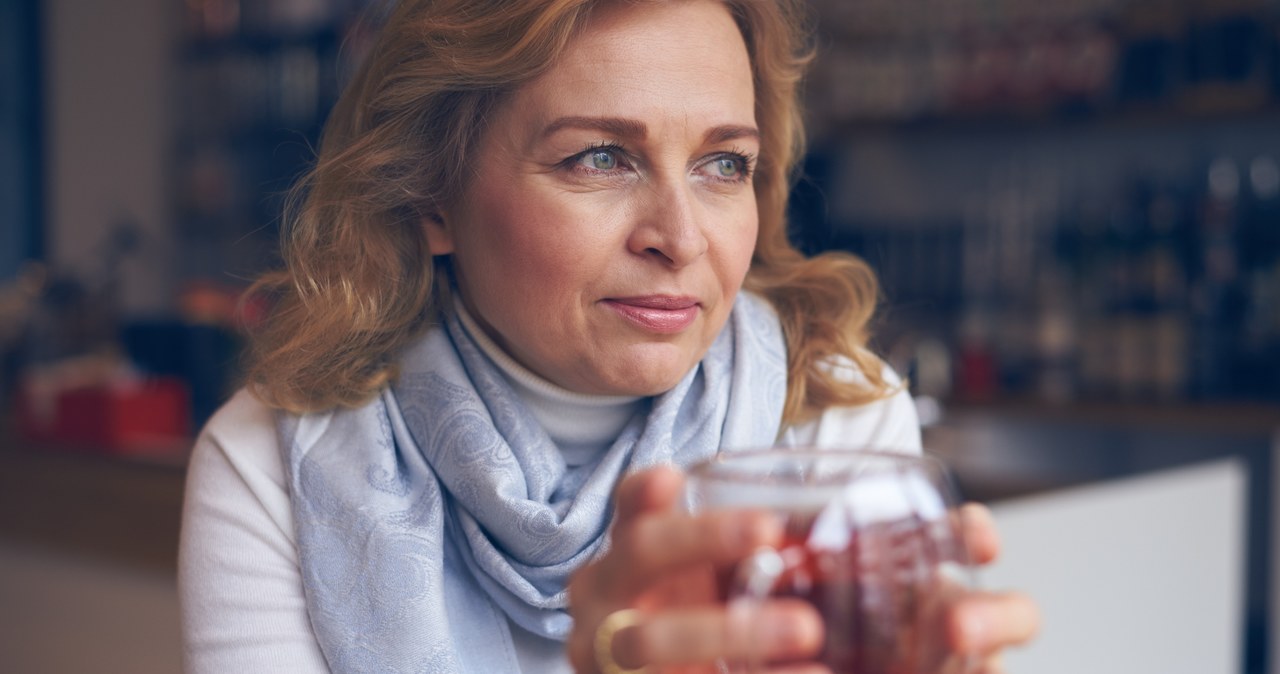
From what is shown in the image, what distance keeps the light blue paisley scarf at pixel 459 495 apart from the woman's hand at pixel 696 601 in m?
0.37

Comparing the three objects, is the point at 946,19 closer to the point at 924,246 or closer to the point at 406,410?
the point at 924,246

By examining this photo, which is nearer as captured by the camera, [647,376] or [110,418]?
[647,376]

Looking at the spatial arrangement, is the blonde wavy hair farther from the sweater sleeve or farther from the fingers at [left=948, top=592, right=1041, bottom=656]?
the fingers at [left=948, top=592, right=1041, bottom=656]

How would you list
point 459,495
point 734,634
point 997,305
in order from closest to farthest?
1. point 734,634
2. point 459,495
3. point 997,305

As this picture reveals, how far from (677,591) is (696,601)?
0.01 m

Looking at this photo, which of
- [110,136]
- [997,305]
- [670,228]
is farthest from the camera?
[110,136]

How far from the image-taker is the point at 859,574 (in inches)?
16.9

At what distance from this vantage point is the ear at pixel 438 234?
99 cm

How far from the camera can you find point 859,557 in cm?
43

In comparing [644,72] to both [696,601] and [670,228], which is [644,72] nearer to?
[670,228]

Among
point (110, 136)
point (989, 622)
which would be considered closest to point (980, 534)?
point (989, 622)

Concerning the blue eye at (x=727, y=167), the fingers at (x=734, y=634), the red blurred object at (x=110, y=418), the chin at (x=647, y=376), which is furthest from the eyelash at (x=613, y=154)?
the red blurred object at (x=110, y=418)

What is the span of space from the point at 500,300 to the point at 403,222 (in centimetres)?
16

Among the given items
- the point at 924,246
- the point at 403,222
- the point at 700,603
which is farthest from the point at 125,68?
the point at 700,603
